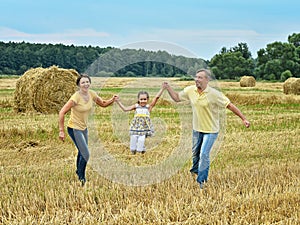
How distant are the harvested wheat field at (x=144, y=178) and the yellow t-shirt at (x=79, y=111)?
1.38 feet

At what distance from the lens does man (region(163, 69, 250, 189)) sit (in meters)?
6.94

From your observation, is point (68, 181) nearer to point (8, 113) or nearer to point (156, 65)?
point (156, 65)

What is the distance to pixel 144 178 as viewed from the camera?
7.12m

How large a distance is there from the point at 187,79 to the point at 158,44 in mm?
753

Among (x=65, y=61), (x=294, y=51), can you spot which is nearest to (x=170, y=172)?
(x=65, y=61)

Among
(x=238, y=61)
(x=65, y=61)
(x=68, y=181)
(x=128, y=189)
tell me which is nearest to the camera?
(x=128, y=189)

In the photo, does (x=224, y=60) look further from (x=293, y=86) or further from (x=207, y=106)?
(x=207, y=106)

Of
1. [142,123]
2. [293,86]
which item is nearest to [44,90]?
[142,123]

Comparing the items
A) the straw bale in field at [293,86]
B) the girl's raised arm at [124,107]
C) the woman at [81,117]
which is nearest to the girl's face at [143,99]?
the girl's raised arm at [124,107]

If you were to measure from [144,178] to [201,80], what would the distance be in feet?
5.42

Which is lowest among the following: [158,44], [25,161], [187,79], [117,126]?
[25,161]

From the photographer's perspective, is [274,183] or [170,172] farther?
[170,172]

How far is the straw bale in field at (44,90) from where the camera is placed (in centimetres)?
1680

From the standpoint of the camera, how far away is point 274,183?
6.84m
